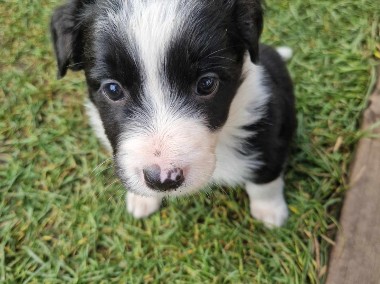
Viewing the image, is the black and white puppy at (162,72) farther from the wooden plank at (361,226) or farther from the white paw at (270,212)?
the wooden plank at (361,226)

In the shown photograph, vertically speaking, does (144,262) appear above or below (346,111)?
below

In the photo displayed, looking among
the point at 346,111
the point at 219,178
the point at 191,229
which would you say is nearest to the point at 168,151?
the point at 219,178

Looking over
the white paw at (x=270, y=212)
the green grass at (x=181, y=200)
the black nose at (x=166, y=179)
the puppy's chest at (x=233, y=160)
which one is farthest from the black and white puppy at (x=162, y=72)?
the green grass at (x=181, y=200)

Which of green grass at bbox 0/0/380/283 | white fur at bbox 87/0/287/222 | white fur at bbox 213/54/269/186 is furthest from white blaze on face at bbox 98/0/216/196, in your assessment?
green grass at bbox 0/0/380/283

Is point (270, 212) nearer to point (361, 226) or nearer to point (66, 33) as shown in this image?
point (361, 226)

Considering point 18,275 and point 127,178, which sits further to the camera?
point 18,275

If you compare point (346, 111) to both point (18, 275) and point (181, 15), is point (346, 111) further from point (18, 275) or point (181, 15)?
point (18, 275)

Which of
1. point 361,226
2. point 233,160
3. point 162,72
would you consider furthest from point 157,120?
point 361,226
